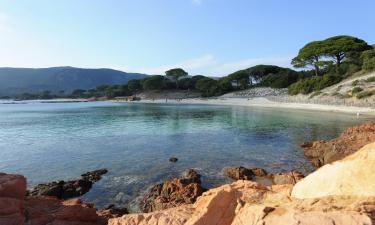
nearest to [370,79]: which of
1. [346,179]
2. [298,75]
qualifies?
[298,75]

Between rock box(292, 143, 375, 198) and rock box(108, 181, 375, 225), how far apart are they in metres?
0.21

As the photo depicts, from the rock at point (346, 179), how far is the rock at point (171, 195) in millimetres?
6096

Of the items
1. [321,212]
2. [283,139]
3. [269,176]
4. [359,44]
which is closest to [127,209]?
[269,176]

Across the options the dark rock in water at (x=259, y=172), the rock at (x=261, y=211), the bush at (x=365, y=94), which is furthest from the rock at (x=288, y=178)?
the bush at (x=365, y=94)

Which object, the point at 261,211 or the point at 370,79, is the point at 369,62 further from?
the point at 261,211

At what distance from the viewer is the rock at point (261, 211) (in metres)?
4.22

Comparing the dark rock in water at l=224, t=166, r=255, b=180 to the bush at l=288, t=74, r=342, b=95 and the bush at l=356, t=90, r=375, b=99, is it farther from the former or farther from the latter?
the bush at l=288, t=74, r=342, b=95

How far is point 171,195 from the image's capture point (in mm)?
11664

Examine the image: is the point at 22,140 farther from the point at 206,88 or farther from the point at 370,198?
the point at 206,88

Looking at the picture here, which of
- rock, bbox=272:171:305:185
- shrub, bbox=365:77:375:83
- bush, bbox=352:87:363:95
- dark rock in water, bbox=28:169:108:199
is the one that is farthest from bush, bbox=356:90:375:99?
dark rock in water, bbox=28:169:108:199

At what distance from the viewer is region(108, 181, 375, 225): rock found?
422cm

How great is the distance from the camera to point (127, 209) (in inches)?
445

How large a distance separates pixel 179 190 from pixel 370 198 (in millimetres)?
8293

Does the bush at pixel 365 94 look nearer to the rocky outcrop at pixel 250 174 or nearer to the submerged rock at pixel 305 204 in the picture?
the rocky outcrop at pixel 250 174
